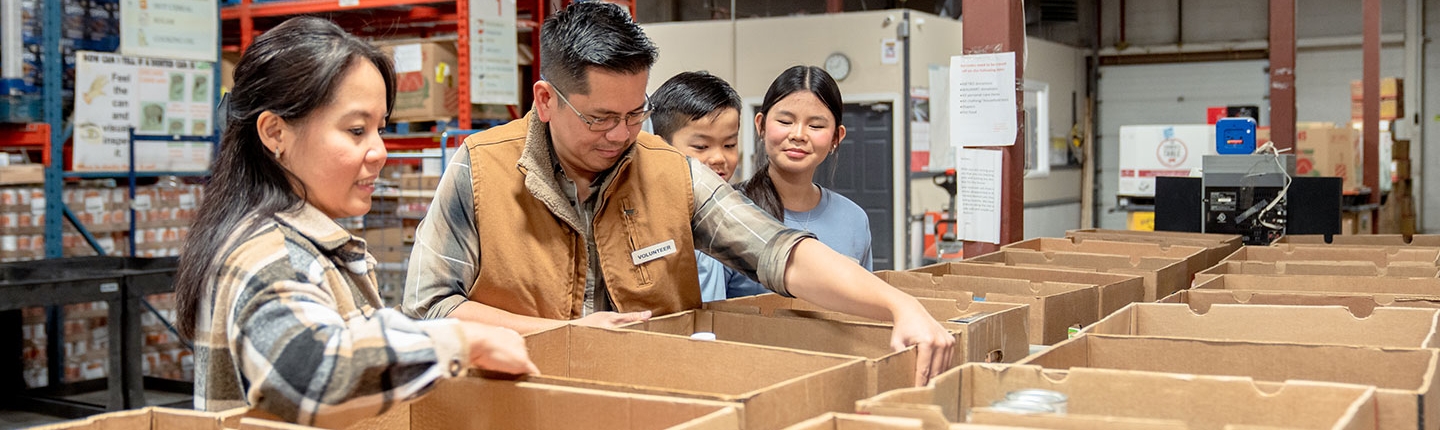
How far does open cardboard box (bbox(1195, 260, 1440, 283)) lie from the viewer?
2.75 metres

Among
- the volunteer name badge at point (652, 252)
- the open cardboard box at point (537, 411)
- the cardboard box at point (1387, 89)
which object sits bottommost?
the open cardboard box at point (537, 411)

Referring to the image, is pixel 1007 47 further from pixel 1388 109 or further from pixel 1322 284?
pixel 1388 109

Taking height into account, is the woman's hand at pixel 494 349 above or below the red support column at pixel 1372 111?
below

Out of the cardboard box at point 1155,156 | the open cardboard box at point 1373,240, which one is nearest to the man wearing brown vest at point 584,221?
the open cardboard box at point 1373,240

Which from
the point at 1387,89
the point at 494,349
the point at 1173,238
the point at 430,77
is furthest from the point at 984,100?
the point at 1387,89

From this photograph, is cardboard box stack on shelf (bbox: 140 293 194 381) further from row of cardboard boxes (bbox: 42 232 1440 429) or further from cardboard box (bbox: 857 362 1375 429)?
cardboard box (bbox: 857 362 1375 429)

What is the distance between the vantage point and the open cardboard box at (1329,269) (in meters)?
2.75

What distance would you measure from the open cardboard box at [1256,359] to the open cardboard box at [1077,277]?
0.64 m

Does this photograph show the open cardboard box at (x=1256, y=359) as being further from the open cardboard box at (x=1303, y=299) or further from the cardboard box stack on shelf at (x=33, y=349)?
the cardboard box stack on shelf at (x=33, y=349)

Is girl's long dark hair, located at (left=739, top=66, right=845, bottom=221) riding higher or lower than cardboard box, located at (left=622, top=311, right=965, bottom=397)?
higher

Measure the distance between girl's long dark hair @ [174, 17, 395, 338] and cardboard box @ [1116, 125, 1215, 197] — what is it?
10588mm

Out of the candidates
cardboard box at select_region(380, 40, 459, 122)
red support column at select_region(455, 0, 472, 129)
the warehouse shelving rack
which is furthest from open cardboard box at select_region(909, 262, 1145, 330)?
cardboard box at select_region(380, 40, 459, 122)

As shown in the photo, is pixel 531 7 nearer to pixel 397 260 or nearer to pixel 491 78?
pixel 491 78

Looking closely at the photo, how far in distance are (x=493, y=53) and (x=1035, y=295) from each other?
5.67 m
